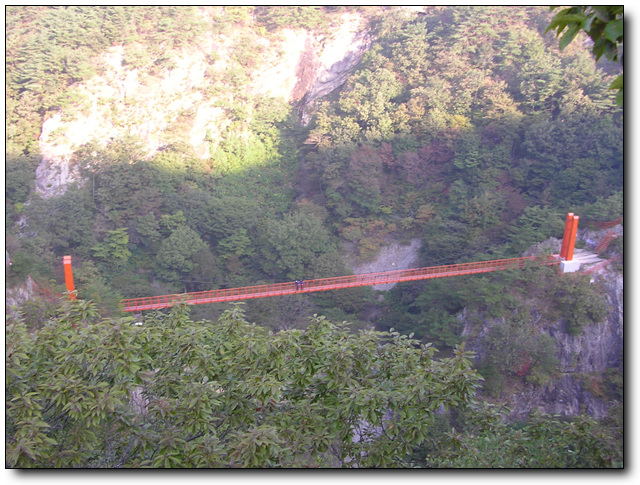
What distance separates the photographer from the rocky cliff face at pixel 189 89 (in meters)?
15.8

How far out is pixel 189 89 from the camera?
17828 millimetres

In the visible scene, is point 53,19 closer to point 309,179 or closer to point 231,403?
point 309,179

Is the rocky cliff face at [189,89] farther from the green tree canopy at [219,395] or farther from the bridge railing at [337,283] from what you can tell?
the green tree canopy at [219,395]

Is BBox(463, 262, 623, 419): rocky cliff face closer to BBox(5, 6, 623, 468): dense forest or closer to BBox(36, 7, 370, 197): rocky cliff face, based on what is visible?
BBox(5, 6, 623, 468): dense forest

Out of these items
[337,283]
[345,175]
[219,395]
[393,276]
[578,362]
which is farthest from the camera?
[345,175]

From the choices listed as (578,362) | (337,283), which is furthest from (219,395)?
(578,362)

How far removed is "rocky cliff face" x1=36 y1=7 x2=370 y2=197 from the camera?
621 inches

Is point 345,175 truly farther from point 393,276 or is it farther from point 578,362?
point 578,362

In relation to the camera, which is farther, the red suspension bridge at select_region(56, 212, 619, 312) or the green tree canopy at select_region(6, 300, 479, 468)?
the red suspension bridge at select_region(56, 212, 619, 312)

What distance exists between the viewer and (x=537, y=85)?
14641 millimetres

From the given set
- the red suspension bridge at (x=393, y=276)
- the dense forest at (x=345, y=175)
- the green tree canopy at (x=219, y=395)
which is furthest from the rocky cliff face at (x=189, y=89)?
the green tree canopy at (x=219, y=395)

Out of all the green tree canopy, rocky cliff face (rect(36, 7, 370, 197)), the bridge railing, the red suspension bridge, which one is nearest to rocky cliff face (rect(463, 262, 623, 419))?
the red suspension bridge

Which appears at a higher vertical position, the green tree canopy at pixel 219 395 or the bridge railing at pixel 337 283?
the bridge railing at pixel 337 283

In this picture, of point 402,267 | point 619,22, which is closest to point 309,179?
point 402,267
